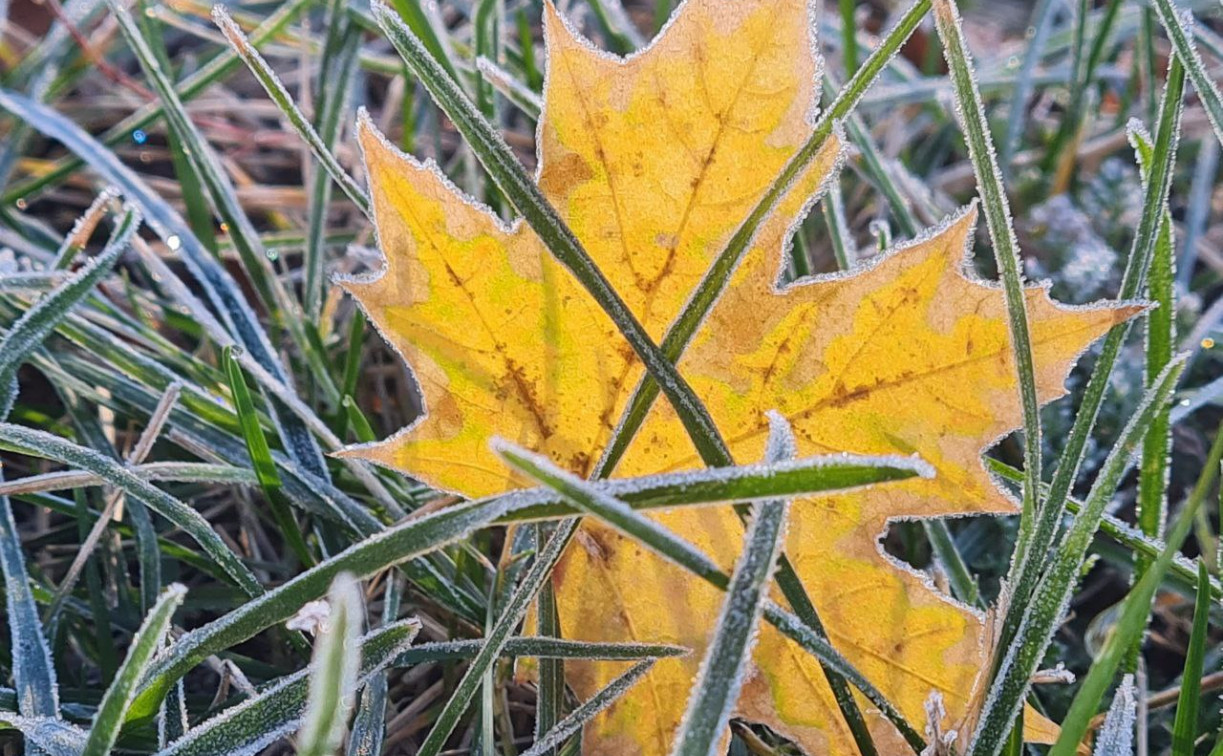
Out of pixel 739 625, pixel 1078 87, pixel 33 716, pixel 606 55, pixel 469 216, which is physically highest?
pixel 1078 87

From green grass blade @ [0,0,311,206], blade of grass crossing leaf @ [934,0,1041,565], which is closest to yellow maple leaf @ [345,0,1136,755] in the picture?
blade of grass crossing leaf @ [934,0,1041,565]

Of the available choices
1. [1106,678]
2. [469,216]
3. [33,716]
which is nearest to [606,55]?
[469,216]

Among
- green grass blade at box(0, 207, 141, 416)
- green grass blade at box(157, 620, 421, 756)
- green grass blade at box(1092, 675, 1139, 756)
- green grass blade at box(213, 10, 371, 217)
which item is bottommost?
green grass blade at box(1092, 675, 1139, 756)

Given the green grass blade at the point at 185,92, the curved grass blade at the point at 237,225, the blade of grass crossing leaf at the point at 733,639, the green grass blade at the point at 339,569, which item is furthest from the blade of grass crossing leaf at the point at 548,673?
the green grass blade at the point at 185,92

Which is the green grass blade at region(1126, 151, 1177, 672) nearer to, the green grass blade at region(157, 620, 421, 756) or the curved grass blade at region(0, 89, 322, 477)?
the green grass blade at region(157, 620, 421, 756)

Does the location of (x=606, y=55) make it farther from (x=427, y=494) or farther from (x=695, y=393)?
(x=427, y=494)

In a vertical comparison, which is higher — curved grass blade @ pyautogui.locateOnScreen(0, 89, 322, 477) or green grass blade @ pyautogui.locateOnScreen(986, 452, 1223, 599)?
curved grass blade @ pyautogui.locateOnScreen(0, 89, 322, 477)
